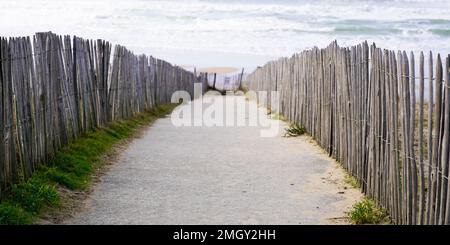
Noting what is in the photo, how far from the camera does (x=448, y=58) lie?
449cm

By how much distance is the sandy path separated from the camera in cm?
621

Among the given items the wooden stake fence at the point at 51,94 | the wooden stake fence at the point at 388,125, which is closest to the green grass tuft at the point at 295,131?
the wooden stake fence at the point at 388,125

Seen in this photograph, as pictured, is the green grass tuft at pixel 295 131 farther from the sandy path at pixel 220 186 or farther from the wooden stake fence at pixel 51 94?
the wooden stake fence at pixel 51 94

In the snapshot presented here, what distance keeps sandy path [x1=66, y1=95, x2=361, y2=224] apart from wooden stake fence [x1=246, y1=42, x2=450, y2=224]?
45 centimetres

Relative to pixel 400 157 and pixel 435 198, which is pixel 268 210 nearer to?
pixel 400 157

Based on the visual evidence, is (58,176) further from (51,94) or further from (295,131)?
(295,131)

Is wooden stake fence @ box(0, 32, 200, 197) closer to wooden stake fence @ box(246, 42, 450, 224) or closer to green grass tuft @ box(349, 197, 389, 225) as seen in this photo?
green grass tuft @ box(349, 197, 389, 225)

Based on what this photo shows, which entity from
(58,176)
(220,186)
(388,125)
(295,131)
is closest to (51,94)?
(58,176)

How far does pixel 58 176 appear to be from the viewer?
7328 mm

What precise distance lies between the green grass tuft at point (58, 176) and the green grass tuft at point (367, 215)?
2.86 metres

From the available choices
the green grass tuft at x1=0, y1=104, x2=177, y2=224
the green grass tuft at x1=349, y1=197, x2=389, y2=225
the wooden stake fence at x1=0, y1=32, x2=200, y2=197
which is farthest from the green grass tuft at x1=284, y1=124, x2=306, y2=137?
→ the green grass tuft at x1=349, y1=197, x2=389, y2=225

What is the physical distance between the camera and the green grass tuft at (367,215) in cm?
587

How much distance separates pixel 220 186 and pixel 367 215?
7.19 ft
